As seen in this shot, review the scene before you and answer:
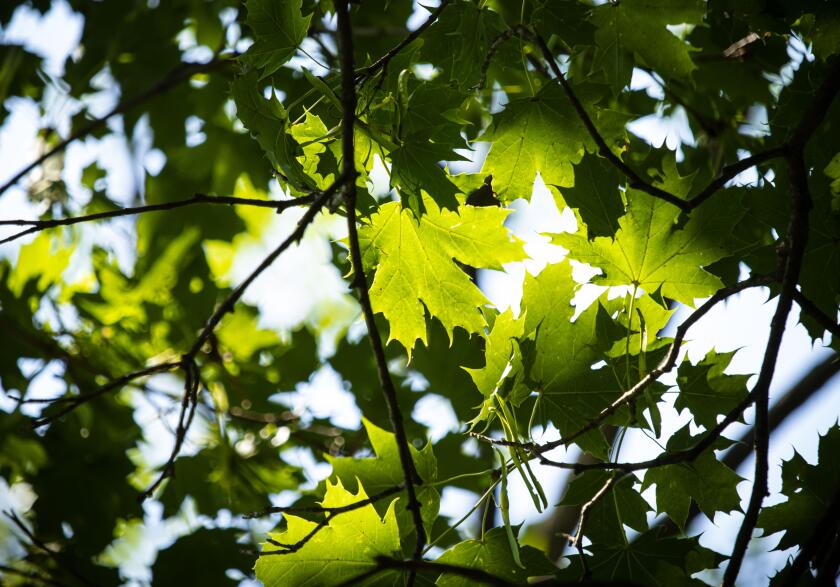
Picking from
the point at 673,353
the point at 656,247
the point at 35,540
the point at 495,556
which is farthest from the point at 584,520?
the point at 35,540

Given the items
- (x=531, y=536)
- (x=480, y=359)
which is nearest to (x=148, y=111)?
(x=480, y=359)

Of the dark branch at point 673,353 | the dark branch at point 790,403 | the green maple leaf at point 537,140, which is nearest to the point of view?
the dark branch at point 673,353

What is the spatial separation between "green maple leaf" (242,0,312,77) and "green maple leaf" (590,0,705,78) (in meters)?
0.63

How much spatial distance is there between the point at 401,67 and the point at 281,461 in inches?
71.8

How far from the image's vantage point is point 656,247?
145 cm

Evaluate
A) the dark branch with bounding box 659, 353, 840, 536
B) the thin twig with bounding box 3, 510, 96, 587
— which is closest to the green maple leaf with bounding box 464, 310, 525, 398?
the thin twig with bounding box 3, 510, 96, 587

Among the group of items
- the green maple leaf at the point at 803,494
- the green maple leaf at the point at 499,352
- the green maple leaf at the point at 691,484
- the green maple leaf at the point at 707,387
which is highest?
the green maple leaf at the point at 499,352

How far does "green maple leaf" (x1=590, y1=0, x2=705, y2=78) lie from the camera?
5.01 feet

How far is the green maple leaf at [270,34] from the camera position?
1362 millimetres

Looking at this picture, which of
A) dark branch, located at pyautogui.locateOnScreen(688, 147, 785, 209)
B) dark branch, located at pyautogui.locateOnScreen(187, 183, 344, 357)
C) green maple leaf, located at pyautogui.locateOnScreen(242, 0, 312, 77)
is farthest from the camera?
green maple leaf, located at pyautogui.locateOnScreen(242, 0, 312, 77)

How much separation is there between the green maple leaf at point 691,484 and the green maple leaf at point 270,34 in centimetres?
109

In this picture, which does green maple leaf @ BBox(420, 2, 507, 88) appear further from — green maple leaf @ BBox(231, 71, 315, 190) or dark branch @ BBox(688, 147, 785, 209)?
dark branch @ BBox(688, 147, 785, 209)

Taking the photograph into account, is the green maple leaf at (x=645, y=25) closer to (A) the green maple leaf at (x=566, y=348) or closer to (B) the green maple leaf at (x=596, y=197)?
(B) the green maple leaf at (x=596, y=197)

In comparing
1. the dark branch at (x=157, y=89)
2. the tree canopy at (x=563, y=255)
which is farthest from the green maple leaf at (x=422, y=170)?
the dark branch at (x=157, y=89)
